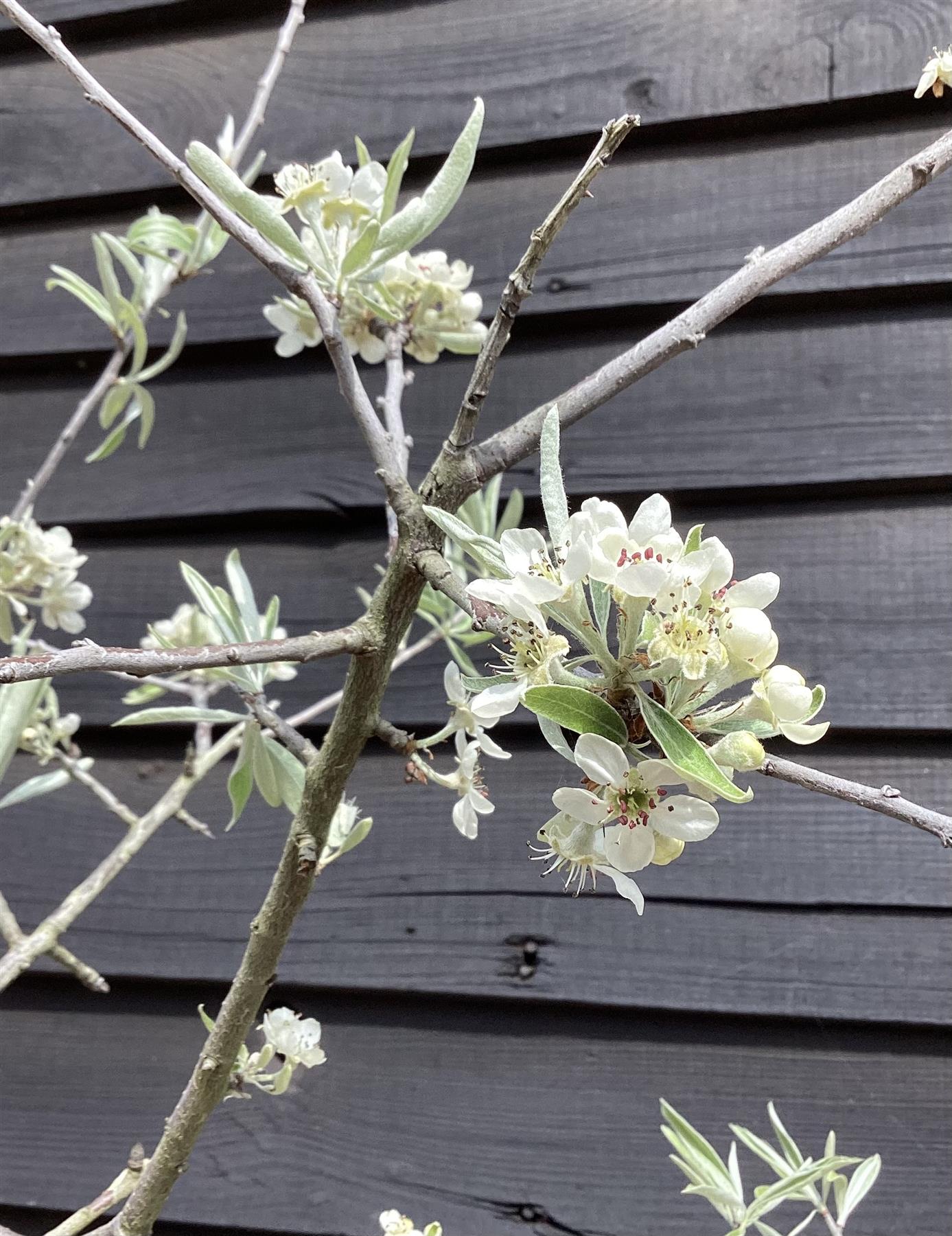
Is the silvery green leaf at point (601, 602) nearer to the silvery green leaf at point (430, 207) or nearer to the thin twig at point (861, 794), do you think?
the thin twig at point (861, 794)

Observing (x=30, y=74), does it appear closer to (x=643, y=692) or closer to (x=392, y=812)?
(x=392, y=812)

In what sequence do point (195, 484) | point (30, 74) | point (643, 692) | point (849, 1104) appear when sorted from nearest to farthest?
point (643, 692) → point (849, 1104) → point (195, 484) → point (30, 74)

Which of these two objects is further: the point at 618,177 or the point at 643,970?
the point at 618,177

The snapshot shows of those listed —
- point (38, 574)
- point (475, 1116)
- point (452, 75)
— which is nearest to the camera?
point (38, 574)

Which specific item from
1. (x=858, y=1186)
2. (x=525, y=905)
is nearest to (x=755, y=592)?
(x=858, y=1186)

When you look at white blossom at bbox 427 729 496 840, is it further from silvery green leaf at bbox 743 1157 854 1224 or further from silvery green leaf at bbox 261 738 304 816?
silvery green leaf at bbox 743 1157 854 1224

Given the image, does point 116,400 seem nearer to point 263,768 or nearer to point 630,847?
point 263,768

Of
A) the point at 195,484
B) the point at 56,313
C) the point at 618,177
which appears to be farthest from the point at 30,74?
the point at 618,177
